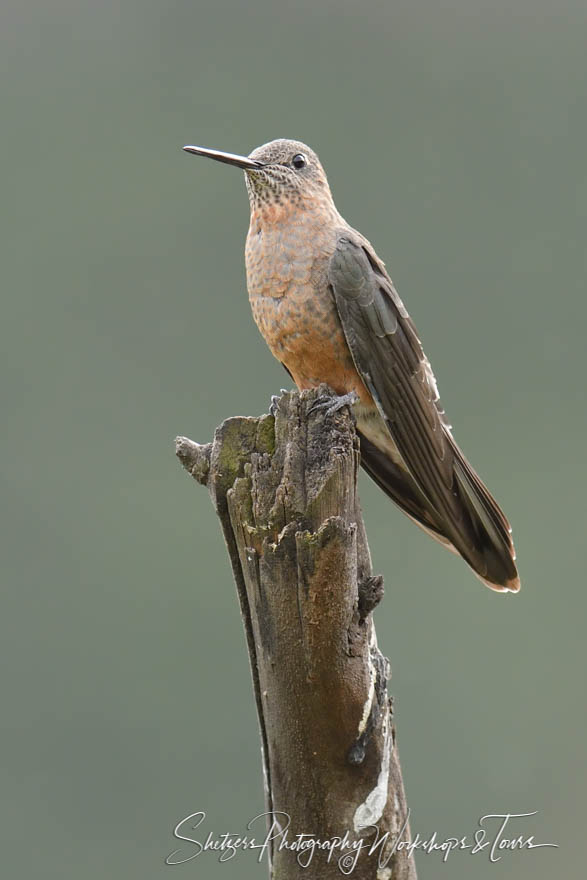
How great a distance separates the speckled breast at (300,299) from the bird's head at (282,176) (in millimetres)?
148

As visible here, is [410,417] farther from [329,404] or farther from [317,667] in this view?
[317,667]

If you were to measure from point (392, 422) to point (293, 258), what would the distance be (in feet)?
2.95

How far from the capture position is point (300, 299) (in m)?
6.00

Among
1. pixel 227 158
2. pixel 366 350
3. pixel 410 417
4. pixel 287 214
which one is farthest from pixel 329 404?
Result: pixel 227 158

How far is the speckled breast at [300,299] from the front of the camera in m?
6.00

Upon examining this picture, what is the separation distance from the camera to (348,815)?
463cm

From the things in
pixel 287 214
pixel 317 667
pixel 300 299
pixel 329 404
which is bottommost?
pixel 317 667

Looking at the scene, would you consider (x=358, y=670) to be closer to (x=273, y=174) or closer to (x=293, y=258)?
(x=293, y=258)

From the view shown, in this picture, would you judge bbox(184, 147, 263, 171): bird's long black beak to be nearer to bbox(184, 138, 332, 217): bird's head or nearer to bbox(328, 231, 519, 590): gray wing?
bbox(184, 138, 332, 217): bird's head

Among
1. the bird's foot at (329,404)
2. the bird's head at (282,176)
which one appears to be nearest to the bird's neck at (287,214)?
the bird's head at (282,176)

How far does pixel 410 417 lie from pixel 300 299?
29.9 inches

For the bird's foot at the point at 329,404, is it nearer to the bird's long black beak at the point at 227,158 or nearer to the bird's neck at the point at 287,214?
the bird's neck at the point at 287,214

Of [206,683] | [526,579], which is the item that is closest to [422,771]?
→ [206,683]

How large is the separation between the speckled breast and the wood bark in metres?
1.32
